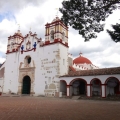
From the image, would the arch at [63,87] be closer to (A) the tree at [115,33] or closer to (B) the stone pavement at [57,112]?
(B) the stone pavement at [57,112]

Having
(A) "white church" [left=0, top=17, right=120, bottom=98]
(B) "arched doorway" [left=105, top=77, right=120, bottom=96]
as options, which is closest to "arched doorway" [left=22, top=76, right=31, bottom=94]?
(A) "white church" [left=0, top=17, right=120, bottom=98]

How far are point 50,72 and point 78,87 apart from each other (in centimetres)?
459

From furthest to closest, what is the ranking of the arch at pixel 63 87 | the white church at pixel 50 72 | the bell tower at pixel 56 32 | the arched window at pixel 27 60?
the arched window at pixel 27 60, the bell tower at pixel 56 32, the arch at pixel 63 87, the white church at pixel 50 72

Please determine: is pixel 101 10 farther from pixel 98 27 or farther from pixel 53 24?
pixel 53 24

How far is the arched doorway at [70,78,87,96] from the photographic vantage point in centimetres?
→ 2103

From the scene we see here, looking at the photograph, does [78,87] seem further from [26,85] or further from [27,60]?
[27,60]

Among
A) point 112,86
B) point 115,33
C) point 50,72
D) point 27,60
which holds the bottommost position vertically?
point 112,86

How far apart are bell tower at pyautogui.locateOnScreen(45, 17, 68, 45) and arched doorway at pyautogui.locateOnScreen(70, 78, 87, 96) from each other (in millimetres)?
5991

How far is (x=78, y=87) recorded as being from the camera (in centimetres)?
2208

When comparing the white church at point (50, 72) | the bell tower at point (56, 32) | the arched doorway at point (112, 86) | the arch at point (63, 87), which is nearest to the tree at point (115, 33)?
the white church at point (50, 72)

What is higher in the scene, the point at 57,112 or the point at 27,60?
the point at 27,60

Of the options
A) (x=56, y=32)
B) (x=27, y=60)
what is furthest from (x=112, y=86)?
(x=27, y=60)

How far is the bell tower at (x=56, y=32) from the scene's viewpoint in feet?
71.3

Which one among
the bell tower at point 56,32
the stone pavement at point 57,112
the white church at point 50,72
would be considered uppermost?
the bell tower at point 56,32
